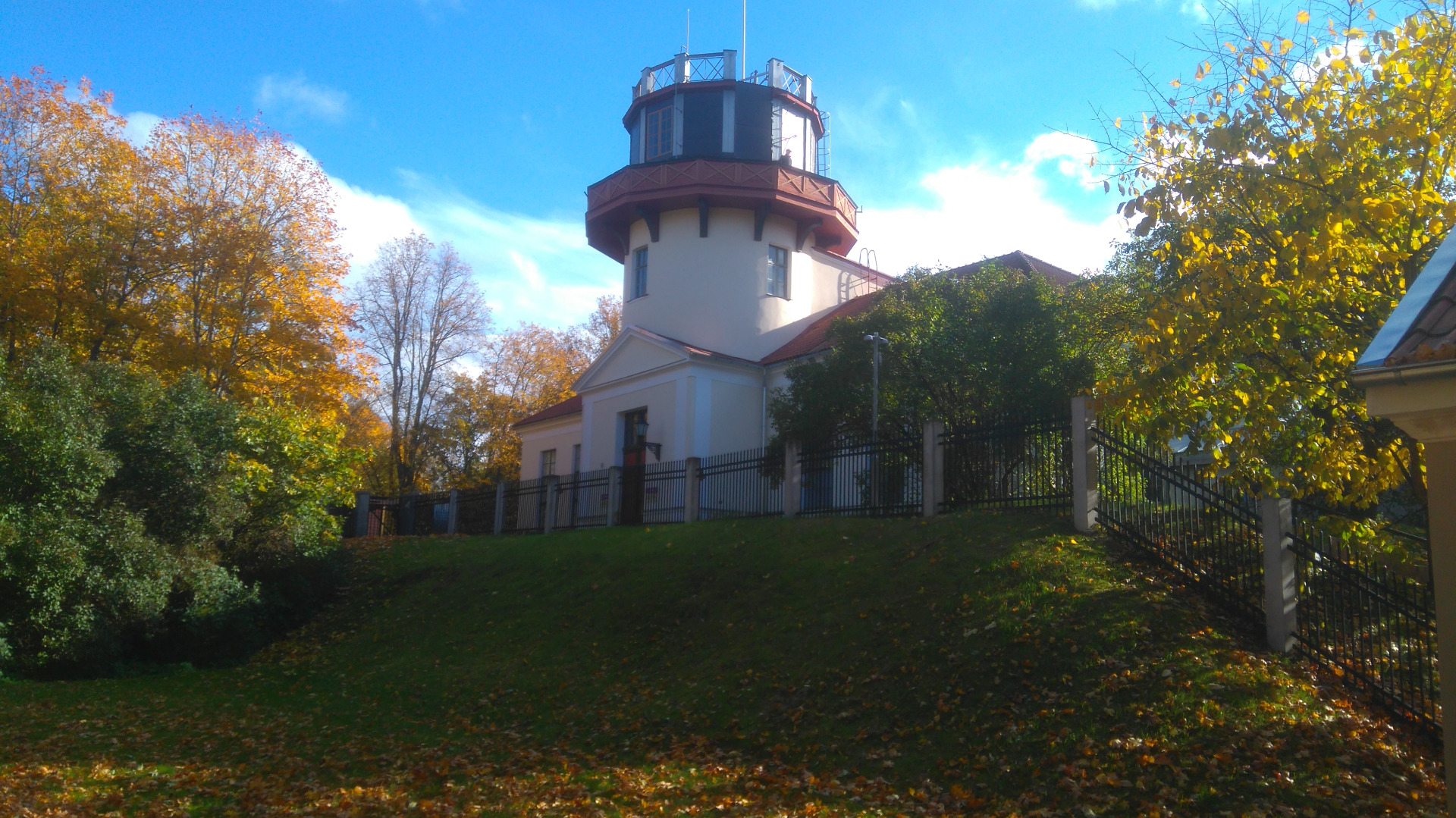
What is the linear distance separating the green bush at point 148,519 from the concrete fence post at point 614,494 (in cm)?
533

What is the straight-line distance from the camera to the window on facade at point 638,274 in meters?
29.7

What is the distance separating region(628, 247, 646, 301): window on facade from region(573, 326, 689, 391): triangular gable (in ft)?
8.14

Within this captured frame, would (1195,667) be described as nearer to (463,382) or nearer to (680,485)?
(680,485)

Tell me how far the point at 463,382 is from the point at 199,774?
3439cm

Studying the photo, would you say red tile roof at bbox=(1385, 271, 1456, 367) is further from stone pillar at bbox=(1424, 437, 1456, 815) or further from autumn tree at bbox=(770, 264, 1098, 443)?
autumn tree at bbox=(770, 264, 1098, 443)

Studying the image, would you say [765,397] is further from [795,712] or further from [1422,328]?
[1422,328]

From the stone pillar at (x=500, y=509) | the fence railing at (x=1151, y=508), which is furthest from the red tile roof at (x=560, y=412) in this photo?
the fence railing at (x=1151, y=508)

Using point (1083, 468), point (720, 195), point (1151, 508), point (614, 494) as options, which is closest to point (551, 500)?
point (614, 494)

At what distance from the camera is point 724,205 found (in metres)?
27.4

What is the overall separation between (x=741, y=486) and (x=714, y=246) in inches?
452

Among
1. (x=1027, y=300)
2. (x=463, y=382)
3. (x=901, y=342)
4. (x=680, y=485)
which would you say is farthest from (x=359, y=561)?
(x=463, y=382)

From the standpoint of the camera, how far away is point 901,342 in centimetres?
1711

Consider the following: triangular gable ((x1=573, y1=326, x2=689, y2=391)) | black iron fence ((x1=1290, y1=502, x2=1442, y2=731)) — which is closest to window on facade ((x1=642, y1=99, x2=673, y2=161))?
triangular gable ((x1=573, y1=326, x2=689, y2=391))

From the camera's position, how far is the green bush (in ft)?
45.0
